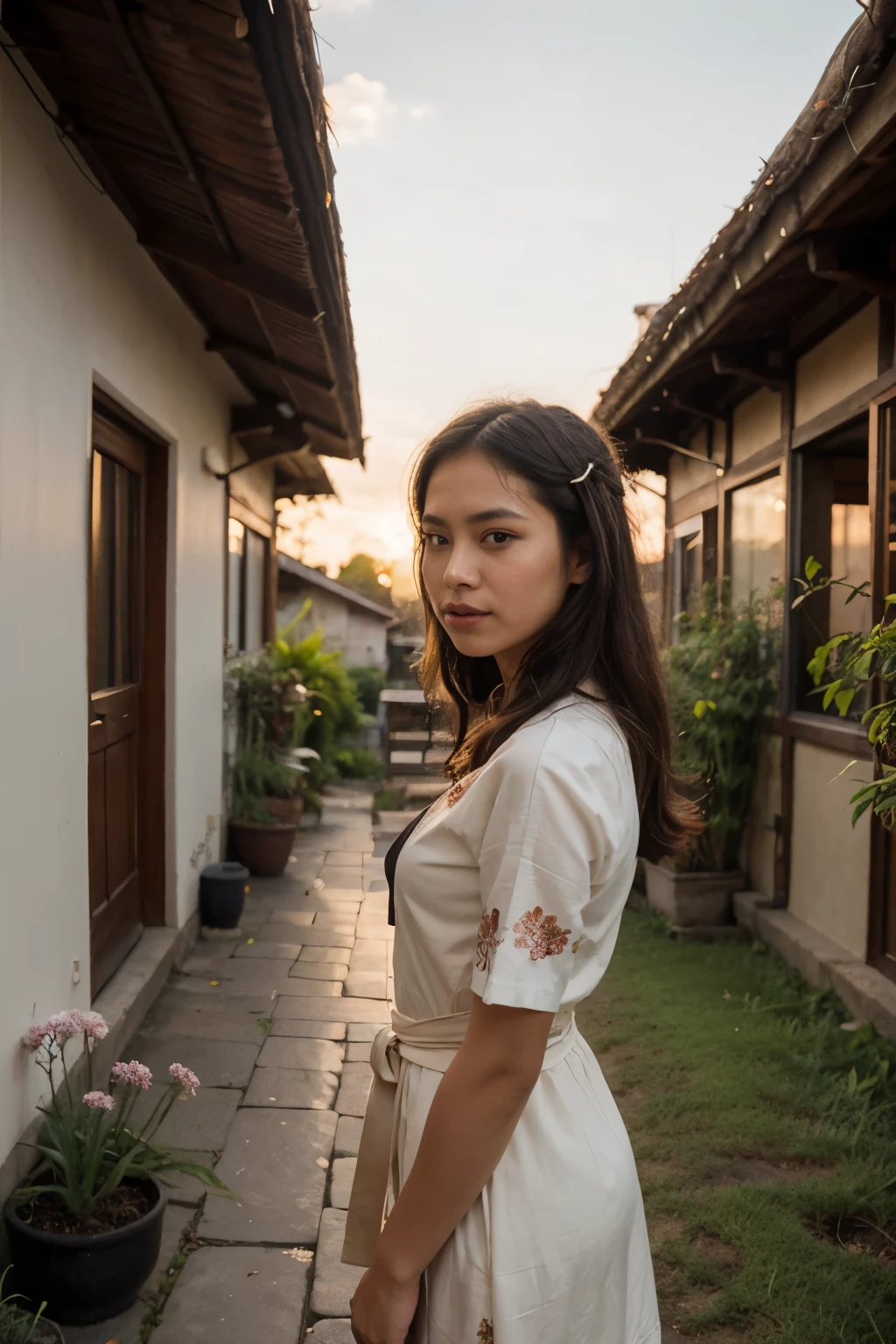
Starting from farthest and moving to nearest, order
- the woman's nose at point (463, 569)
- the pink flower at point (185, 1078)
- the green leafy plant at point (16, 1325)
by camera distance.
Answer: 1. the pink flower at point (185, 1078)
2. the green leafy plant at point (16, 1325)
3. the woman's nose at point (463, 569)

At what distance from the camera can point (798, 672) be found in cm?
552

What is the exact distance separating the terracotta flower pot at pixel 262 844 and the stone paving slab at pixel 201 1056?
9.68ft

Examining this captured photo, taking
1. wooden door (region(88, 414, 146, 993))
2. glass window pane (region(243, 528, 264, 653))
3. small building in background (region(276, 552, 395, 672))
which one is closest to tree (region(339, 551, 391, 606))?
small building in background (region(276, 552, 395, 672))

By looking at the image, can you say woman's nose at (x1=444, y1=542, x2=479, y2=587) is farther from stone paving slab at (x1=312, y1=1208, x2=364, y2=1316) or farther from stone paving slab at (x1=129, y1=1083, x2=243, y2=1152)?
stone paving slab at (x1=129, y1=1083, x2=243, y2=1152)

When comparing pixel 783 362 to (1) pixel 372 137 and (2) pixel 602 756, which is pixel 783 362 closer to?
(1) pixel 372 137

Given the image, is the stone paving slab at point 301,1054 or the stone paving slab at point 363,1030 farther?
the stone paving slab at point 363,1030

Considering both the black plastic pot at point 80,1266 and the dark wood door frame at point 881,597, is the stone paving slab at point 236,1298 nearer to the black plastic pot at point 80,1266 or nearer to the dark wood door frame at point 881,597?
the black plastic pot at point 80,1266

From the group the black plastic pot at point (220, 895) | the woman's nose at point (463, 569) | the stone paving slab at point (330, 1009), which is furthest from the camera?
the black plastic pot at point (220, 895)

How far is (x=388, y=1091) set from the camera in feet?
4.39

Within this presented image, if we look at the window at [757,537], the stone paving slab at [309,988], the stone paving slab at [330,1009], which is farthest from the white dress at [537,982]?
the window at [757,537]

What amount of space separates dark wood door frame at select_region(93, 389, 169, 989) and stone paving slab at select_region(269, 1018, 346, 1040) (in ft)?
3.24

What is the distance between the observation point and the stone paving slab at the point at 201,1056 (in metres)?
3.94

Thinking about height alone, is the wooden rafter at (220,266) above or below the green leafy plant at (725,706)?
above

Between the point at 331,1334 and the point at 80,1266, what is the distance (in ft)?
2.07
